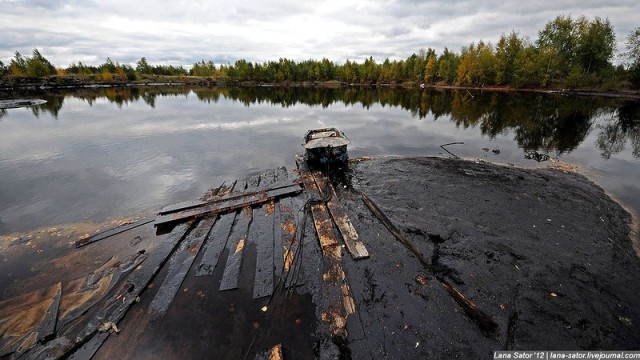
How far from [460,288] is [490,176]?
1100cm

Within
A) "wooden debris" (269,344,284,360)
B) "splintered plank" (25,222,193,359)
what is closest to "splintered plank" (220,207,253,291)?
"splintered plank" (25,222,193,359)

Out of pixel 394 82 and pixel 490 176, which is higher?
pixel 394 82

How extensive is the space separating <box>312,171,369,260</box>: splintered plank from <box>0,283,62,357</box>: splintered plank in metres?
8.54

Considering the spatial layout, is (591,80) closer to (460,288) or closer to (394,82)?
(394,82)

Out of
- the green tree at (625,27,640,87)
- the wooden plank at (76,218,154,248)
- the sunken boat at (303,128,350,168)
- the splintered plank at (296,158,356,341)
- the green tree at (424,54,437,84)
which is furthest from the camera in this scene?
the green tree at (424,54,437,84)

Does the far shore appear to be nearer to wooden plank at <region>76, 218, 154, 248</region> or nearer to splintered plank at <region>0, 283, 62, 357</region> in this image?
wooden plank at <region>76, 218, 154, 248</region>

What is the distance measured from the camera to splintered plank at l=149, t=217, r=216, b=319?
7133 mm

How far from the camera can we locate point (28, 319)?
675 cm

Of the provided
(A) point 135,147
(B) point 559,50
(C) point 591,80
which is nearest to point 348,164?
(A) point 135,147

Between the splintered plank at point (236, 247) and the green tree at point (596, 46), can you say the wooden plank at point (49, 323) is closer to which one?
the splintered plank at point (236, 247)

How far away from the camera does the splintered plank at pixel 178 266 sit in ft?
23.4

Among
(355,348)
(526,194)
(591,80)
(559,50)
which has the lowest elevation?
(355,348)

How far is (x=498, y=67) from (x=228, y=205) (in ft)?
308

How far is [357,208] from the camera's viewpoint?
12.4 metres
